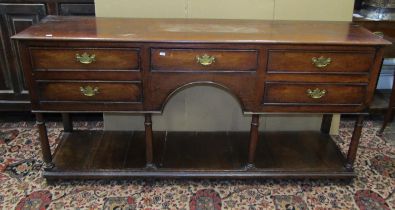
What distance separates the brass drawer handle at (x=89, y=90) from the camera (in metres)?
1.71

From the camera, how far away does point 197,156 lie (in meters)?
2.10

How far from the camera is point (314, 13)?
6.91 ft

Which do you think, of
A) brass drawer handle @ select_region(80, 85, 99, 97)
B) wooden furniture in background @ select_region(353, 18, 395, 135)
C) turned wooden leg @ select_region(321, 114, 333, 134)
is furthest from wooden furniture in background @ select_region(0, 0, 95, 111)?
wooden furniture in background @ select_region(353, 18, 395, 135)

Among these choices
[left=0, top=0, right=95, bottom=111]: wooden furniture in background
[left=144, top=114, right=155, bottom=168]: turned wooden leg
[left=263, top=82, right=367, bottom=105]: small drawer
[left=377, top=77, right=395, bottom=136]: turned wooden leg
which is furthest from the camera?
[left=377, top=77, right=395, bottom=136]: turned wooden leg

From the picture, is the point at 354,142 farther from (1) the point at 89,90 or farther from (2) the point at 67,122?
(2) the point at 67,122

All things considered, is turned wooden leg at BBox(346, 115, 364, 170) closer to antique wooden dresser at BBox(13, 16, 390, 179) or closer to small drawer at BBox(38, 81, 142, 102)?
antique wooden dresser at BBox(13, 16, 390, 179)

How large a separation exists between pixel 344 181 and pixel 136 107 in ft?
3.98

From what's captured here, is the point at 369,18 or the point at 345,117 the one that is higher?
the point at 369,18

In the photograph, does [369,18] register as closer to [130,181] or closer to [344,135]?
[344,135]

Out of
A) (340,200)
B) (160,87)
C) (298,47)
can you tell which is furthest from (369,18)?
(160,87)

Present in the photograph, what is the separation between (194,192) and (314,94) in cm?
79

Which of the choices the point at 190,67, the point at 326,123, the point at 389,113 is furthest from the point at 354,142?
the point at 190,67

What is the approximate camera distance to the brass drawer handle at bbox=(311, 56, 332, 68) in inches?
66.5

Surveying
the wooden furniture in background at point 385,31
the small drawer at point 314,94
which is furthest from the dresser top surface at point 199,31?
the wooden furniture in background at point 385,31
